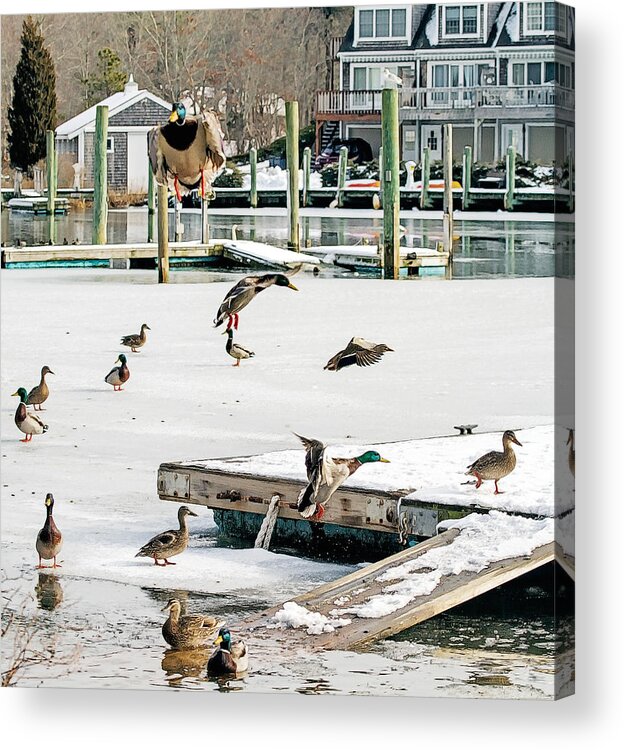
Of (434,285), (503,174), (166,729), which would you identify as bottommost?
(166,729)

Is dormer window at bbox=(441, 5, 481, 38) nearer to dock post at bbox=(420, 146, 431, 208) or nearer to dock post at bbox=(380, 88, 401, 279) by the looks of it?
dock post at bbox=(380, 88, 401, 279)

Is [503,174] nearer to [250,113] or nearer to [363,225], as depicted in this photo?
[363,225]

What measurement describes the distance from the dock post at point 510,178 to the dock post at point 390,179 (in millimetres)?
354

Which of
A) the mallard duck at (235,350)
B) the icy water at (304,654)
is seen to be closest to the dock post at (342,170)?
the mallard duck at (235,350)

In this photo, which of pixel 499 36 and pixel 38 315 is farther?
pixel 38 315

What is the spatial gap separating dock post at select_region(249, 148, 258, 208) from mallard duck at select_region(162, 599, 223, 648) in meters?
1.34

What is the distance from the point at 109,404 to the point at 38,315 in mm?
386

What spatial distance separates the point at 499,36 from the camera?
516 centimetres

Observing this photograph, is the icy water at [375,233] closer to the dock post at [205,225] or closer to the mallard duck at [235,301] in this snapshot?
the dock post at [205,225]

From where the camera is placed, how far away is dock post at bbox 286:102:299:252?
18.1 ft

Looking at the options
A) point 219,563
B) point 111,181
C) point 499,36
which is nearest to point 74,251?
point 111,181

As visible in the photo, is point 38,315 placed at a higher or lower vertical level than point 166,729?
higher

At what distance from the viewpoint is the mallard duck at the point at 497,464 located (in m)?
5.23

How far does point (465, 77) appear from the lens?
536cm
